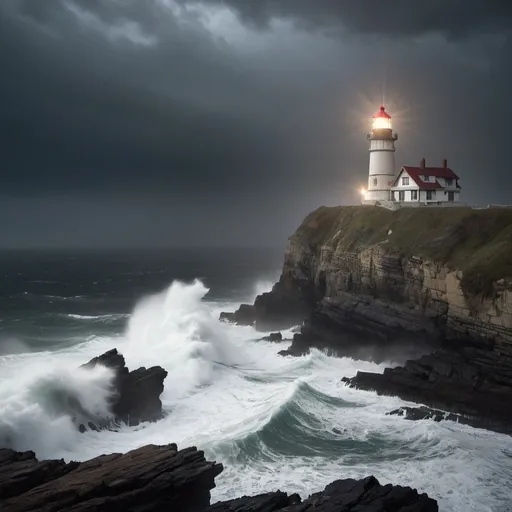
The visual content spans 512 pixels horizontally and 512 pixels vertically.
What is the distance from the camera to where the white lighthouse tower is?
51.0 meters

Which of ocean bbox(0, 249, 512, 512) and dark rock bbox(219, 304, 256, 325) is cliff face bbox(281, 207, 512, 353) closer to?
ocean bbox(0, 249, 512, 512)

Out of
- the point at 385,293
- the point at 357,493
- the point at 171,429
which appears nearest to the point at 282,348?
the point at 385,293

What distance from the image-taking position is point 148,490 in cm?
1316

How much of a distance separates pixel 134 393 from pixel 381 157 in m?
35.7

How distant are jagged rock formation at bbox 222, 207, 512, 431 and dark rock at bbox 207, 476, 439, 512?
31.5ft

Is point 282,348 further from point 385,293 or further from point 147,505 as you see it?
point 147,505

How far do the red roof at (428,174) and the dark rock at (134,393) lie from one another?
28742 mm

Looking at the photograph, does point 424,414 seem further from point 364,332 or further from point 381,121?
point 381,121

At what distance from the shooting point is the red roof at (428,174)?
44625 millimetres

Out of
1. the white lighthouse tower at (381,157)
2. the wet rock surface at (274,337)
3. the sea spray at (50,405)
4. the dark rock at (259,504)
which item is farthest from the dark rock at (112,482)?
the white lighthouse tower at (381,157)

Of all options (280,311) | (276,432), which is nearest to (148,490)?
(276,432)

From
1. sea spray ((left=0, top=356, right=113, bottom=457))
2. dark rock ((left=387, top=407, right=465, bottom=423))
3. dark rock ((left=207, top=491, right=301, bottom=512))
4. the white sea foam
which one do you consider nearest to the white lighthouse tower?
the white sea foam

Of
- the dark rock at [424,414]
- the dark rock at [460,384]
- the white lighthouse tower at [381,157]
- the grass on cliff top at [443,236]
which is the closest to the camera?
the dark rock at [460,384]

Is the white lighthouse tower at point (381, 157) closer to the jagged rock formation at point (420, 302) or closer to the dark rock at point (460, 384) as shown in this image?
the jagged rock formation at point (420, 302)
